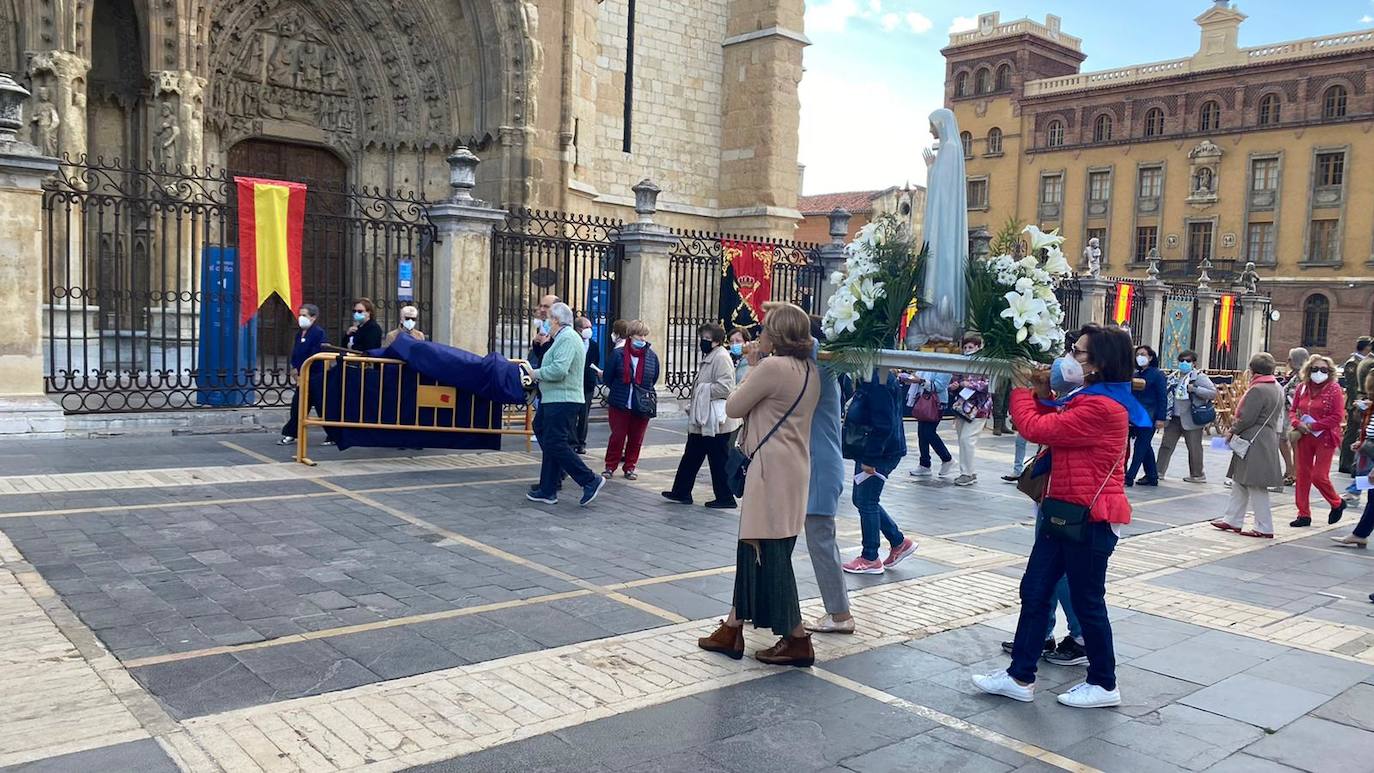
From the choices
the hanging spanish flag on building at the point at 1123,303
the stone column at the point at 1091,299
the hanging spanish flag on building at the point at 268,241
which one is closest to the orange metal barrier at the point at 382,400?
the hanging spanish flag on building at the point at 268,241

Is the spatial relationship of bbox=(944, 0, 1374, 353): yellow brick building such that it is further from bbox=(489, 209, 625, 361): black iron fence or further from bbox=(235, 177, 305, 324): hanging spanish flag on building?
bbox=(235, 177, 305, 324): hanging spanish flag on building

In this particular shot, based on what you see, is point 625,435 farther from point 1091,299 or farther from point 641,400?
point 1091,299

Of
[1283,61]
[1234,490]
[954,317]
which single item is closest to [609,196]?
[1234,490]

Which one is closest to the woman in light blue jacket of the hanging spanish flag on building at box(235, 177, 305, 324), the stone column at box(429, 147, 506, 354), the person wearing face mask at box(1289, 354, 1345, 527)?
the person wearing face mask at box(1289, 354, 1345, 527)

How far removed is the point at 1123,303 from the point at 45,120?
2124 centimetres

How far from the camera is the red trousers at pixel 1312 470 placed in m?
10.1

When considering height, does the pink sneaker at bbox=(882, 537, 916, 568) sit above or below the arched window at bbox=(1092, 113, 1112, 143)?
below

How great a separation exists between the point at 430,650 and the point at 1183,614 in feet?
15.4

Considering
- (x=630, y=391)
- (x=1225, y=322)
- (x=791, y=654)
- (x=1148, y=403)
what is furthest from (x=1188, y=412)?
(x=1225, y=322)

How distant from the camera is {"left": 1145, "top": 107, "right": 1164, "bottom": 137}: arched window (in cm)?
5069

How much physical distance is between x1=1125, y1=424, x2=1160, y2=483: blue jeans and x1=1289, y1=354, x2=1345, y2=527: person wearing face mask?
175cm

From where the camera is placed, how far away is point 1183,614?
6543 millimetres

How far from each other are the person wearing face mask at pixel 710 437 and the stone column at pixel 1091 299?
610 inches

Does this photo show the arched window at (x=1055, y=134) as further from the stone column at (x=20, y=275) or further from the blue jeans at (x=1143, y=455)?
the stone column at (x=20, y=275)
